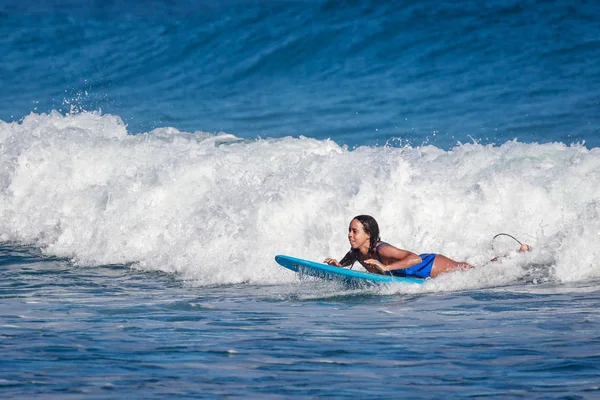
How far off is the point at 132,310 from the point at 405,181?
463 cm

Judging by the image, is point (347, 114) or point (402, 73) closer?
point (347, 114)

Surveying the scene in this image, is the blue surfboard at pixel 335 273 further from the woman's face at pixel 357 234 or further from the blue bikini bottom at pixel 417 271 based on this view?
the woman's face at pixel 357 234

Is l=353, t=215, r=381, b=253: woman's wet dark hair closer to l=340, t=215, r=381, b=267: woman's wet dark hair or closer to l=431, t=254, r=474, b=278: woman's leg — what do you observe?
l=340, t=215, r=381, b=267: woman's wet dark hair

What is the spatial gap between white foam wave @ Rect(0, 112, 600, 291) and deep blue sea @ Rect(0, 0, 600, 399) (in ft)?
0.11

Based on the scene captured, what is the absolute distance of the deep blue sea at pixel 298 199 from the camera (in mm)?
5652

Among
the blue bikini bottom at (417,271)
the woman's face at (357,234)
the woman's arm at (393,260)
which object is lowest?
the blue bikini bottom at (417,271)

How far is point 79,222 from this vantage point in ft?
41.5

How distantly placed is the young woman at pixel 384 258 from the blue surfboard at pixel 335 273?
0.71ft

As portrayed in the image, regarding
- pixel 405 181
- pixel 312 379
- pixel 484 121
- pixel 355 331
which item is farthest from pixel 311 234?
pixel 484 121

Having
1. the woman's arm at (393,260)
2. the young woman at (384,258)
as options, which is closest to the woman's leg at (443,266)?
the young woman at (384,258)

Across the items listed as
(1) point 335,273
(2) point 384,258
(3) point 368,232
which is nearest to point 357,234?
(3) point 368,232

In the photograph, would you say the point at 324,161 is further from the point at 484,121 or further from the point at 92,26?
the point at 92,26

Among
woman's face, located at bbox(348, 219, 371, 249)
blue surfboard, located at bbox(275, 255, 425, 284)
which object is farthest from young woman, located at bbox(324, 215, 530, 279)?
blue surfboard, located at bbox(275, 255, 425, 284)

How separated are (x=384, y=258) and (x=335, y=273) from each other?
0.61 meters
